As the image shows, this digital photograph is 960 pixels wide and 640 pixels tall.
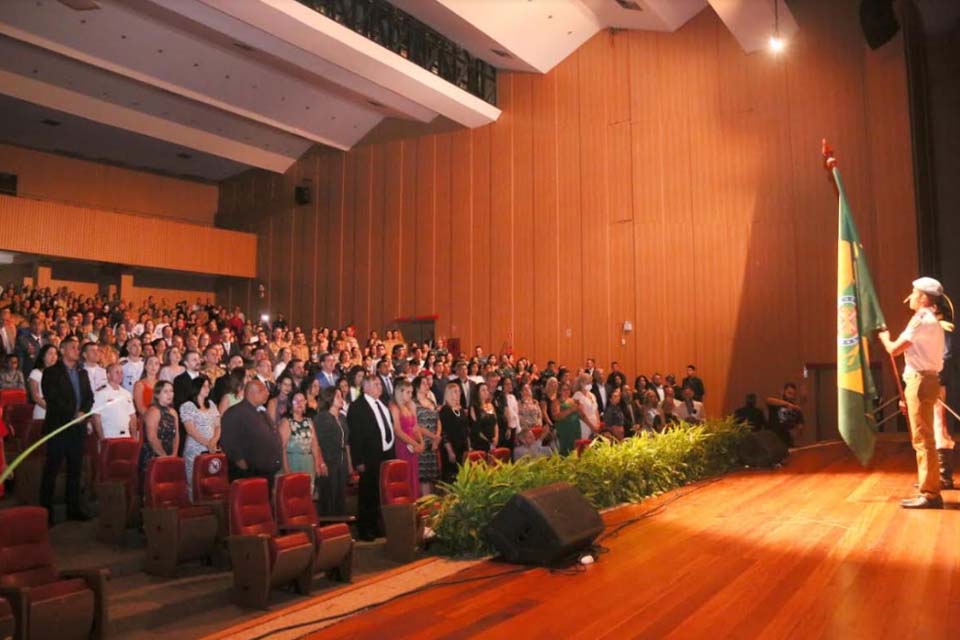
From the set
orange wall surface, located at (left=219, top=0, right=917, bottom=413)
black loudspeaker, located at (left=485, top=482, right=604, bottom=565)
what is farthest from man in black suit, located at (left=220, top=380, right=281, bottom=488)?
orange wall surface, located at (left=219, top=0, right=917, bottom=413)

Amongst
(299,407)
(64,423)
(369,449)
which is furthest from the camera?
(299,407)

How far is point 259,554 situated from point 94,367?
3.24m

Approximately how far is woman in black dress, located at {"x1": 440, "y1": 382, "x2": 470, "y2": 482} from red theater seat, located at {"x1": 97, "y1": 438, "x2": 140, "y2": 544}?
235 cm

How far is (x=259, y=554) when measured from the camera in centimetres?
364

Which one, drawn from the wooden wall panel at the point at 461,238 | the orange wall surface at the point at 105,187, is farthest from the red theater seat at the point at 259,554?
the orange wall surface at the point at 105,187

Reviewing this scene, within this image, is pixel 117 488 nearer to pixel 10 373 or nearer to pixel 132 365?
pixel 132 365

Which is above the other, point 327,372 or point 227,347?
point 227,347

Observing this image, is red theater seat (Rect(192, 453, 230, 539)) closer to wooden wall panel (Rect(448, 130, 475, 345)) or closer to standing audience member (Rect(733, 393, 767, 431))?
standing audience member (Rect(733, 393, 767, 431))

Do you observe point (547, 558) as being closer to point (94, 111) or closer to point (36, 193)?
point (94, 111)

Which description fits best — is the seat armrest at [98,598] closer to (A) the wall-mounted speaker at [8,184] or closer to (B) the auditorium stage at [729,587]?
(B) the auditorium stage at [729,587]

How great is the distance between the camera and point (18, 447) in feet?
19.7

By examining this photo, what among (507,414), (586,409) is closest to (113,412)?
(507,414)

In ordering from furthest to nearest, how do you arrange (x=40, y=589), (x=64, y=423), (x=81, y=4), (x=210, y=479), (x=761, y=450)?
(x=81, y=4)
(x=761, y=450)
(x=64, y=423)
(x=210, y=479)
(x=40, y=589)

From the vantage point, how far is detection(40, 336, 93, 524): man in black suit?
5.04 m
